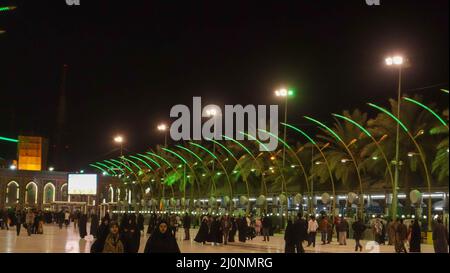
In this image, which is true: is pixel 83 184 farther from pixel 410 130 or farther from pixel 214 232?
pixel 214 232

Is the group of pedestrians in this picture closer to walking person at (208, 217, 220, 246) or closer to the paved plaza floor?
the paved plaza floor

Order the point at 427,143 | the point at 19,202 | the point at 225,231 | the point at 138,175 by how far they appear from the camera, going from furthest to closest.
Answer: the point at 19,202
the point at 138,175
the point at 427,143
the point at 225,231

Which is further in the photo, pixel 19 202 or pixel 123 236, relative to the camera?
pixel 19 202

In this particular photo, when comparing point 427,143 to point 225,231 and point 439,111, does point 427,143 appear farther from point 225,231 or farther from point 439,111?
point 225,231

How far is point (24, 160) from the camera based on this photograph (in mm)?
98938

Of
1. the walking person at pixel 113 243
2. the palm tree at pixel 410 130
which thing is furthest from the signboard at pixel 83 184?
the walking person at pixel 113 243

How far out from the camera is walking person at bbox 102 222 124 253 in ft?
44.0

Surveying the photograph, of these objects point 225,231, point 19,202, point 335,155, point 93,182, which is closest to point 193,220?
point 93,182

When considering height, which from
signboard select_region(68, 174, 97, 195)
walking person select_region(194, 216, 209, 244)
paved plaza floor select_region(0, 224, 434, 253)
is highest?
signboard select_region(68, 174, 97, 195)

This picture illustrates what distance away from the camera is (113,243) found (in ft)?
44.2

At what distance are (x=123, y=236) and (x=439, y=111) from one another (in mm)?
34399

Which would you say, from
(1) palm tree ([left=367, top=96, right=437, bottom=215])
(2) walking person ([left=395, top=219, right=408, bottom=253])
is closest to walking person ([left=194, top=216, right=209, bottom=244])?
(2) walking person ([left=395, top=219, right=408, bottom=253])

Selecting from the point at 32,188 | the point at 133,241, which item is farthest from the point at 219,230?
the point at 32,188

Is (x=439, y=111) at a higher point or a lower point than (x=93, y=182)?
higher
